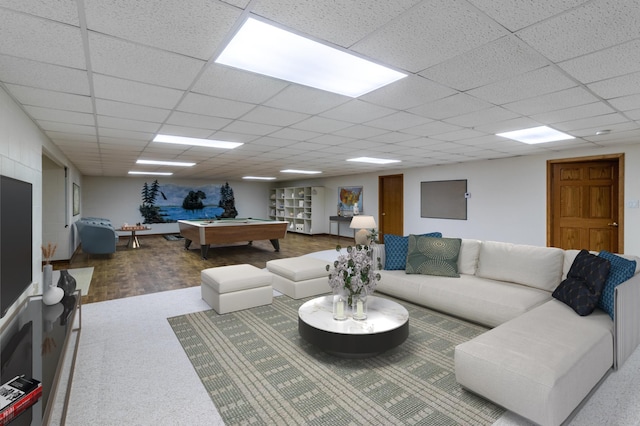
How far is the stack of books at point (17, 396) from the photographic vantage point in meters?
1.28

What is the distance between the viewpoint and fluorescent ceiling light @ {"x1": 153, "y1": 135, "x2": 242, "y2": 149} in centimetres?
460

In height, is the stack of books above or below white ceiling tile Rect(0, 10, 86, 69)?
below

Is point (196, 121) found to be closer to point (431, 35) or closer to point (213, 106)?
point (213, 106)

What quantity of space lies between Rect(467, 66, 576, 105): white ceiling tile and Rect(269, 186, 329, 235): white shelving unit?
8871 mm

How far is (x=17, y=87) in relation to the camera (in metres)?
2.53

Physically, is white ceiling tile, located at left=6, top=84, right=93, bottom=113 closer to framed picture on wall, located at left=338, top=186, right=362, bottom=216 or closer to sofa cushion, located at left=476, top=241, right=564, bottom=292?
sofa cushion, located at left=476, top=241, right=564, bottom=292

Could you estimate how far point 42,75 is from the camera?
230cm

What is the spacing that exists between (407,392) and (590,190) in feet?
18.5

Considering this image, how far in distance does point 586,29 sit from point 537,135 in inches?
126

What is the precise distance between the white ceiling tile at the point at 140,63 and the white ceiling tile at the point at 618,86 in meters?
2.99

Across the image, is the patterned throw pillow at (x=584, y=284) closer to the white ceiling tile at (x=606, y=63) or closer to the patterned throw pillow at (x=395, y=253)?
the white ceiling tile at (x=606, y=63)

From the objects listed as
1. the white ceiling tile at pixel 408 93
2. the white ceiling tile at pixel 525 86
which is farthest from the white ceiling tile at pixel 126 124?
the white ceiling tile at pixel 525 86

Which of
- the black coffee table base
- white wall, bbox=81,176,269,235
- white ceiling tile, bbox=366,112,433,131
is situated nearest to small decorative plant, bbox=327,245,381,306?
the black coffee table base

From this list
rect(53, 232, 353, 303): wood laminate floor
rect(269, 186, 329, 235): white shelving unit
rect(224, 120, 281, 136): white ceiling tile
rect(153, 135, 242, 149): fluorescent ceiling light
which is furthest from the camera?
rect(269, 186, 329, 235): white shelving unit
